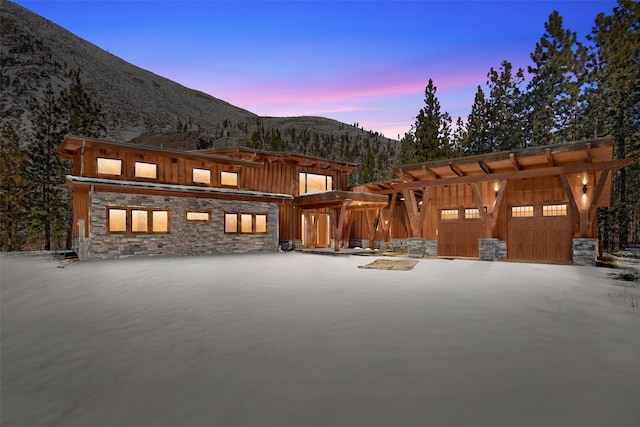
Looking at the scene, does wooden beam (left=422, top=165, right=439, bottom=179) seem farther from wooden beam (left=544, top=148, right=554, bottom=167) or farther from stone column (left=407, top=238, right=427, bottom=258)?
wooden beam (left=544, top=148, right=554, bottom=167)

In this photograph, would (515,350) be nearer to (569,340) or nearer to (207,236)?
(569,340)

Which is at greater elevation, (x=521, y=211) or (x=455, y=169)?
(x=455, y=169)

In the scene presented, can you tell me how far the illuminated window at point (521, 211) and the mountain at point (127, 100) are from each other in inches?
1759

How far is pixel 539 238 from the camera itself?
1448 cm

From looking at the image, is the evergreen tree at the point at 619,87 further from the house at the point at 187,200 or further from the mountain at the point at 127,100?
the mountain at the point at 127,100

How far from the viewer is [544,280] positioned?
9.48 metres

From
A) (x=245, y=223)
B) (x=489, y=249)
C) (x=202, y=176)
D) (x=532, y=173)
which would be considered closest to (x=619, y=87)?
(x=532, y=173)

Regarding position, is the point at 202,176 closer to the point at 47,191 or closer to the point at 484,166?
the point at 484,166

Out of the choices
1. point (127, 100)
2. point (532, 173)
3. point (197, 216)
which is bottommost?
point (197, 216)

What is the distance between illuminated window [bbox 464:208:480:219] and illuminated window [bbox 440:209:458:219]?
1.54 ft

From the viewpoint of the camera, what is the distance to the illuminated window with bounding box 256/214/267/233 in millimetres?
21795

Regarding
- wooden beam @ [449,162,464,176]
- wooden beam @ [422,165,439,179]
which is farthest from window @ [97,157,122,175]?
wooden beam @ [449,162,464,176]

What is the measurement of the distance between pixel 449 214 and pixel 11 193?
34.4m

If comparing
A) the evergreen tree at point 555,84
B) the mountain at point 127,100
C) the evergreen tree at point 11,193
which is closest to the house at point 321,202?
the evergreen tree at point 11,193
